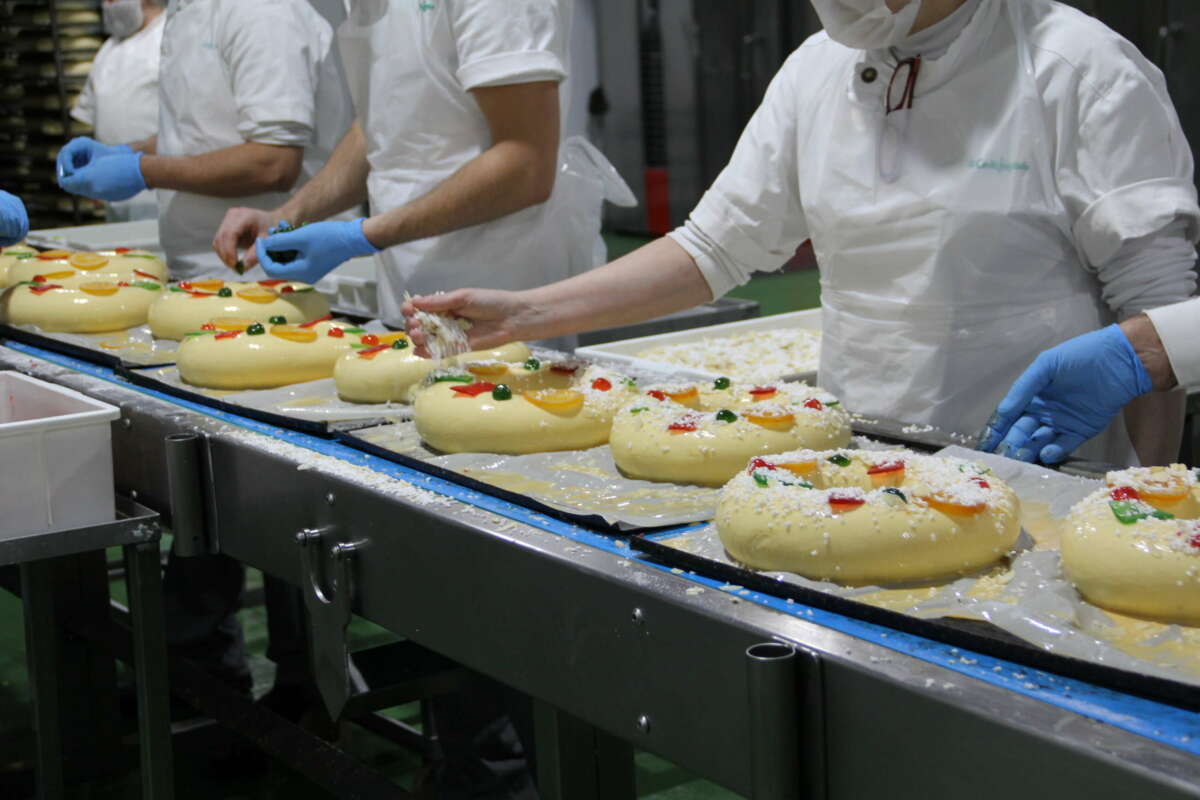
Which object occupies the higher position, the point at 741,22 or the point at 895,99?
the point at 741,22

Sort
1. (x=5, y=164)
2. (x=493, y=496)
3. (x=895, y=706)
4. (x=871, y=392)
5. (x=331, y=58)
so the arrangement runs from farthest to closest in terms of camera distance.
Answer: (x=5, y=164) → (x=331, y=58) → (x=871, y=392) → (x=493, y=496) → (x=895, y=706)

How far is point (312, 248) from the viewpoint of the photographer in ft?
8.66

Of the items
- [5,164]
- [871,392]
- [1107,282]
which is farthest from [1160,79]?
[5,164]

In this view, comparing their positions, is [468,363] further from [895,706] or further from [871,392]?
[895,706]

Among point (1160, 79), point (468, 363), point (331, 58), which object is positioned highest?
point (331, 58)

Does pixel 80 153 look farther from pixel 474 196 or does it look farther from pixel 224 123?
pixel 474 196

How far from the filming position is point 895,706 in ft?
3.20

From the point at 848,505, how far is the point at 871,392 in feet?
2.68

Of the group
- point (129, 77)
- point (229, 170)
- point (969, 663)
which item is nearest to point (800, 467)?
point (969, 663)

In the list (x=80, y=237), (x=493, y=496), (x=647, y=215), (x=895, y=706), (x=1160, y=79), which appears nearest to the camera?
(x=895, y=706)

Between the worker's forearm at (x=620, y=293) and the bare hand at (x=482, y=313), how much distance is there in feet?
0.05

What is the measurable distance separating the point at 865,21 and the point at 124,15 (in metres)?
4.66

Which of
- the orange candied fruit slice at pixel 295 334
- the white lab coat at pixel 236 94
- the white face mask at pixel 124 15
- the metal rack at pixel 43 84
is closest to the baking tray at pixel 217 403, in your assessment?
the orange candied fruit slice at pixel 295 334

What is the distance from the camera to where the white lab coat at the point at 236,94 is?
331cm
